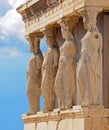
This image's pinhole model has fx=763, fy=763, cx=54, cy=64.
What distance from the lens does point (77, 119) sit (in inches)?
716

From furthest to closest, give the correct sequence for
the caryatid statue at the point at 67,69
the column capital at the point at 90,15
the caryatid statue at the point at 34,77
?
the caryatid statue at the point at 34,77, the caryatid statue at the point at 67,69, the column capital at the point at 90,15

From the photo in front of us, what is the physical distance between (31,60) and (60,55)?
2.66 m

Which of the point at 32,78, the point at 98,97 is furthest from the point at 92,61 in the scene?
the point at 32,78

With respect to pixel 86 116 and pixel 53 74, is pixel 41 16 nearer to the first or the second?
pixel 53 74

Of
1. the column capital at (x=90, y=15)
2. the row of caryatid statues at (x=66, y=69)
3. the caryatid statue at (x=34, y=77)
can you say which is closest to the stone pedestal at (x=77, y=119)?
the row of caryatid statues at (x=66, y=69)

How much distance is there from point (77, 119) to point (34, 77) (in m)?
4.17

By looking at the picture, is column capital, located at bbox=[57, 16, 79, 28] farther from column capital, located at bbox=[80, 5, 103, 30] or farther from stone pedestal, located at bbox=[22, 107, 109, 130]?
stone pedestal, located at bbox=[22, 107, 109, 130]

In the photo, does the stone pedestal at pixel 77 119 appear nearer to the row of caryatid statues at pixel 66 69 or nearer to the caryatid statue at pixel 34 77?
the row of caryatid statues at pixel 66 69

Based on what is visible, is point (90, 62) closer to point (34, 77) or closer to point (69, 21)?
point (69, 21)

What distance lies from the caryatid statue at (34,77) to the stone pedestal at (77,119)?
148 centimetres

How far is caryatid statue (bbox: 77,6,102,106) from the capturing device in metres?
17.9

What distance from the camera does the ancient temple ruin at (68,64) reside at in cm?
1802

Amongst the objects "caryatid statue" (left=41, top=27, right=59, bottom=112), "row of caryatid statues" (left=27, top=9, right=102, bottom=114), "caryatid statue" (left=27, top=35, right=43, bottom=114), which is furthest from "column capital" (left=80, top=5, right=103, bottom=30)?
"caryatid statue" (left=27, top=35, right=43, bottom=114)

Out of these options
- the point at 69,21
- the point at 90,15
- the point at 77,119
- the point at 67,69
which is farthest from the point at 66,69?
the point at 90,15
